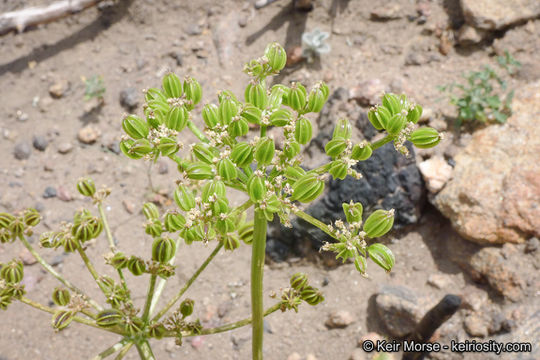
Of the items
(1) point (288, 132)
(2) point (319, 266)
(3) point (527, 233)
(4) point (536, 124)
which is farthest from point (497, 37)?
(1) point (288, 132)

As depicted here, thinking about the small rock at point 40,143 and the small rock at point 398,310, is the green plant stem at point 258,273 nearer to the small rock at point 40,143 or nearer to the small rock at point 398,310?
the small rock at point 398,310

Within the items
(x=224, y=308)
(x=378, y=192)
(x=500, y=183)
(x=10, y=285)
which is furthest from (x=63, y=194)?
(x=500, y=183)

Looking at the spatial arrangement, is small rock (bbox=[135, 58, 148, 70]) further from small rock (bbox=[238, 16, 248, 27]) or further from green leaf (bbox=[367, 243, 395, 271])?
green leaf (bbox=[367, 243, 395, 271])

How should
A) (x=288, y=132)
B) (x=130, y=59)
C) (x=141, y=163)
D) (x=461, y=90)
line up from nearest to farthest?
1. (x=288, y=132)
2. (x=461, y=90)
3. (x=141, y=163)
4. (x=130, y=59)

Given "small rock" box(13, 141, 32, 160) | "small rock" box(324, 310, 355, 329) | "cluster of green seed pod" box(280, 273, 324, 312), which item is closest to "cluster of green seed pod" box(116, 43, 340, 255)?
"cluster of green seed pod" box(280, 273, 324, 312)

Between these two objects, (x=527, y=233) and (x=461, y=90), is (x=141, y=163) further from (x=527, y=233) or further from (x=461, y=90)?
(x=527, y=233)

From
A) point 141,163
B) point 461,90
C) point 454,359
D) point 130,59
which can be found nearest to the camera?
point 454,359
